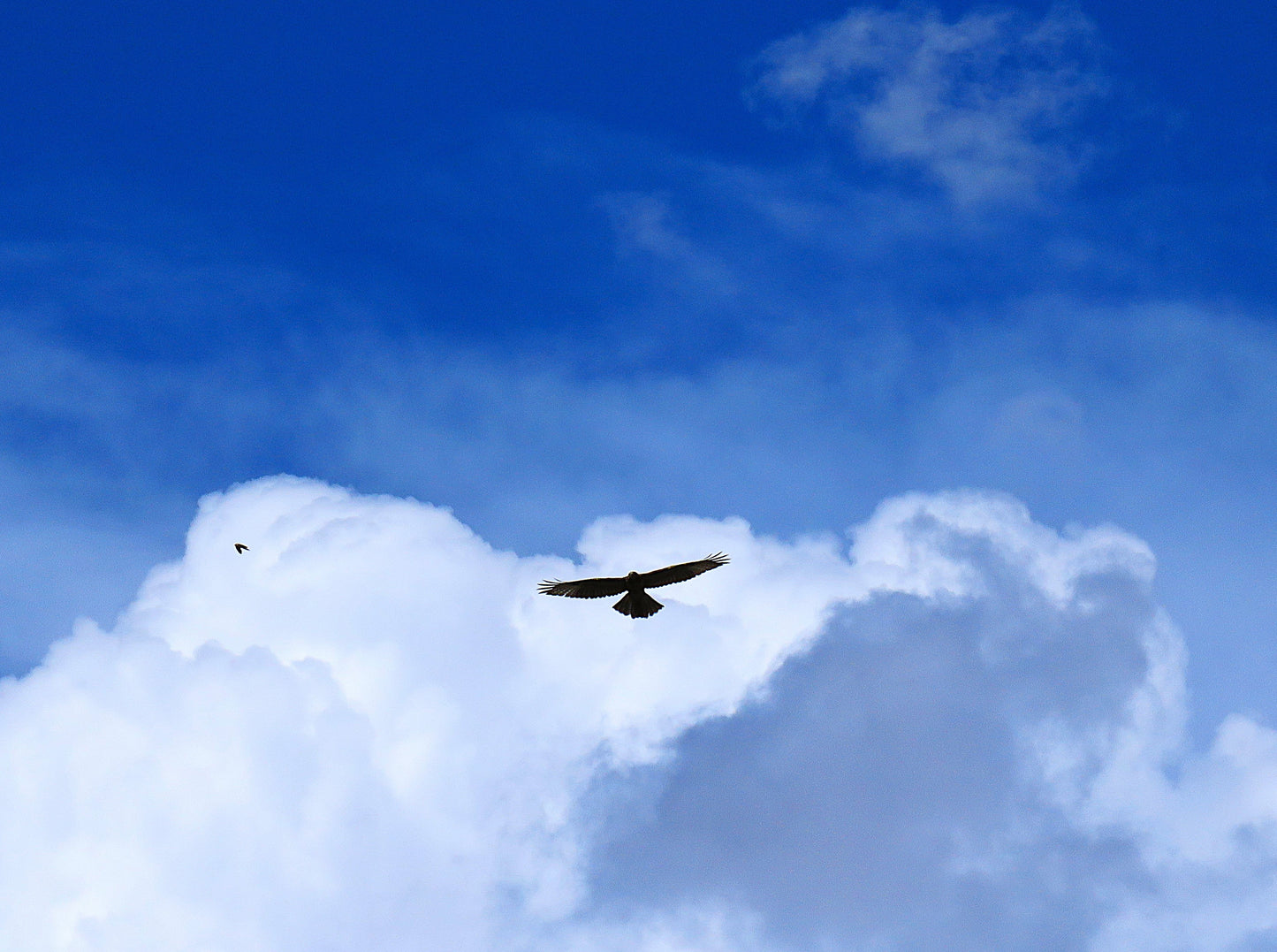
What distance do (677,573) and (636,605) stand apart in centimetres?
256

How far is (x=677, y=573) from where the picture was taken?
97125mm

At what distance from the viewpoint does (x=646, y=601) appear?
9744 centimetres

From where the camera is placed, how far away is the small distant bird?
95938 mm

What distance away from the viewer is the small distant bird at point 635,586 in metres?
95.9

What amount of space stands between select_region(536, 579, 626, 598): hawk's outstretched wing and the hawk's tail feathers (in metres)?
0.60

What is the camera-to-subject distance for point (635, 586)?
318ft

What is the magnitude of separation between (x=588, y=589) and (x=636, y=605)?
100 inches

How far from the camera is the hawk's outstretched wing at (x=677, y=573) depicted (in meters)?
95.8

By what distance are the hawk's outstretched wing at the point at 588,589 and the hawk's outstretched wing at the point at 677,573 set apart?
1.34 metres

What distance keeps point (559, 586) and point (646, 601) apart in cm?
461

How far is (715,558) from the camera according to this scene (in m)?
95.7

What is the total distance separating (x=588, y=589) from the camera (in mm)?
96875

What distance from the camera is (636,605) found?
97125 millimetres

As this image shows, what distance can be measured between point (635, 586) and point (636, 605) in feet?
3.07
